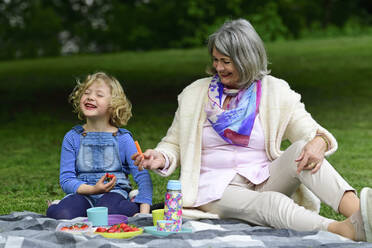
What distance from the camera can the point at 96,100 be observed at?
3.97 m

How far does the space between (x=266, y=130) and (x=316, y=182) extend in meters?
0.52

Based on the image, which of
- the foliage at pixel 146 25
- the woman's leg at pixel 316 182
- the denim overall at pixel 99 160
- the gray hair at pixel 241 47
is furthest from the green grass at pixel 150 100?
the foliage at pixel 146 25

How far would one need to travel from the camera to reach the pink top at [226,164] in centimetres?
376

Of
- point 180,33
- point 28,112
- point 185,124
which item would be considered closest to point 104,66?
point 28,112

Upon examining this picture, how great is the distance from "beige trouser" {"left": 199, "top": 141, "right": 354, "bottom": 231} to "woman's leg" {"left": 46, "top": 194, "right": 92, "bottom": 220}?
67 cm

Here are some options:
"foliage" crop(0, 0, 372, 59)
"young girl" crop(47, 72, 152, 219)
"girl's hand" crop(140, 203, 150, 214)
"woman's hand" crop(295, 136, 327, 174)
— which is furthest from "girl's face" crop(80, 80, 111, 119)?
"foliage" crop(0, 0, 372, 59)

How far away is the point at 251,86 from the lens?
387 cm

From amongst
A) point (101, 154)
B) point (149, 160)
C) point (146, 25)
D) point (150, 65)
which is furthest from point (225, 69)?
point (146, 25)

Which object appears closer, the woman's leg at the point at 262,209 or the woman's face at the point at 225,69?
the woman's leg at the point at 262,209

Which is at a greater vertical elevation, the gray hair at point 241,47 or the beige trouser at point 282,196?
the gray hair at point 241,47

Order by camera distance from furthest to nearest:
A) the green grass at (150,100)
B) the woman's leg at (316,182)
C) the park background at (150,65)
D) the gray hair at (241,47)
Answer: the park background at (150,65) < the green grass at (150,100) < the gray hair at (241,47) < the woman's leg at (316,182)

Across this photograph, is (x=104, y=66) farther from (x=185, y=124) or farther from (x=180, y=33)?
(x=185, y=124)

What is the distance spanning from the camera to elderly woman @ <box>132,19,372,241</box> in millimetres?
3664

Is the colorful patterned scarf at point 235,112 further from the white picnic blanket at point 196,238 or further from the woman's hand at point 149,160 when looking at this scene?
the white picnic blanket at point 196,238
